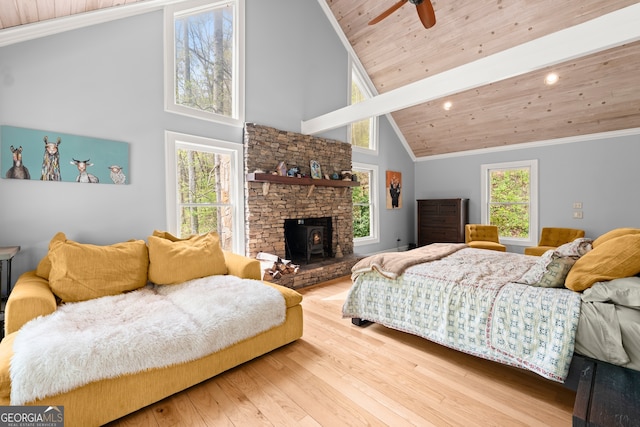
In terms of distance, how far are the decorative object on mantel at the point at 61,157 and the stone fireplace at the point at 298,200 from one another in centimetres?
154

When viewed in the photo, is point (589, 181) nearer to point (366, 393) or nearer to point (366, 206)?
point (366, 206)

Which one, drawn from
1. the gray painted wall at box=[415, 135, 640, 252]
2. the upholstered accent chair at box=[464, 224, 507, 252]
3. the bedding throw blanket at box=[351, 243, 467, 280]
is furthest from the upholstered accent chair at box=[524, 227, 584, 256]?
the bedding throw blanket at box=[351, 243, 467, 280]

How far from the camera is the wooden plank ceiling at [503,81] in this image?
3.87 metres

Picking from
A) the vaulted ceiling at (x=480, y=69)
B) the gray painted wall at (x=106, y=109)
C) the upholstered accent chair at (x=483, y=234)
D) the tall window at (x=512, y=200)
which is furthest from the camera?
the tall window at (x=512, y=200)

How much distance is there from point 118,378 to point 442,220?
6.10 m

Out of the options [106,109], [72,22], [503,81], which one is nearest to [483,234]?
[503,81]

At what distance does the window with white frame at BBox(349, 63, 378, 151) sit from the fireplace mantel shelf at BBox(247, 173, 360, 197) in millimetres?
1260

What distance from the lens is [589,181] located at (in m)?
4.91

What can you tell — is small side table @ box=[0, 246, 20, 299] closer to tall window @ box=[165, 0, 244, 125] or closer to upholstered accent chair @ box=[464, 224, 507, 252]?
tall window @ box=[165, 0, 244, 125]

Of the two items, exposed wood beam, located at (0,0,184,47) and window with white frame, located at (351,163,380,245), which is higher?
exposed wood beam, located at (0,0,184,47)

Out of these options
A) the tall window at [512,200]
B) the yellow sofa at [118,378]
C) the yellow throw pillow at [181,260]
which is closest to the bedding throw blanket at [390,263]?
the yellow sofa at [118,378]

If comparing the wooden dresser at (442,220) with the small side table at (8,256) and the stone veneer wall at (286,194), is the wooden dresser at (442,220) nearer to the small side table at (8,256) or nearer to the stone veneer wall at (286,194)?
the stone veneer wall at (286,194)

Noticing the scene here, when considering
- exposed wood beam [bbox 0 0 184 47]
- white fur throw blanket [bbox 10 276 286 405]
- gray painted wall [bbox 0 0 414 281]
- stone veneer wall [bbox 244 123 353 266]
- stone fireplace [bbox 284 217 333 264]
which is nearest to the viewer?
white fur throw blanket [bbox 10 276 286 405]

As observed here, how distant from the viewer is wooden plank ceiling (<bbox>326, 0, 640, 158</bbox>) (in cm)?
387
